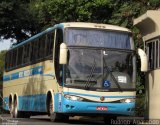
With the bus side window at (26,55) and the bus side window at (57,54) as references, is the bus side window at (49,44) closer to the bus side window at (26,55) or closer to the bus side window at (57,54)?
the bus side window at (57,54)

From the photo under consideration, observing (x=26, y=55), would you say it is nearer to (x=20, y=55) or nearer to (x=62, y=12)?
(x=20, y=55)

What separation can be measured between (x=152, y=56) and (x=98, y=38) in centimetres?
307

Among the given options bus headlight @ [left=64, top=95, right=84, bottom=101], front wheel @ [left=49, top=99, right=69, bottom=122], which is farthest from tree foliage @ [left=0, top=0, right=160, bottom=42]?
bus headlight @ [left=64, top=95, right=84, bottom=101]

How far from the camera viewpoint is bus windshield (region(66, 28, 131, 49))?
18656 mm

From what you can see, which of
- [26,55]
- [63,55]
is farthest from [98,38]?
[26,55]

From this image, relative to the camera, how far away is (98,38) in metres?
18.9

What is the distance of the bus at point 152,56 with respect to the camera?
1992 cm

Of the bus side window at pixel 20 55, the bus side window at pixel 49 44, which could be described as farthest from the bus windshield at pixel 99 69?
the bus side window at pixel 20 55

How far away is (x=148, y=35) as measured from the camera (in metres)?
21.1

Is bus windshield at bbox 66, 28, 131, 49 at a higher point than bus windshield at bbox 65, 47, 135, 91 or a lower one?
higher

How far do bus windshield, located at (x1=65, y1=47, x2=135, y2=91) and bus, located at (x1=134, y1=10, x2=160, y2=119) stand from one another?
1910 mm

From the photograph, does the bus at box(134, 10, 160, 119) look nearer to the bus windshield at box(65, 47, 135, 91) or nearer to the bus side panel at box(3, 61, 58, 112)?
the bus windshield at box(65, 47, 135, 91)

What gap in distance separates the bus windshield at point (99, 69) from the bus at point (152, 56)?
1910mm

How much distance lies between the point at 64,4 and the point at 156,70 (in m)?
12.4
